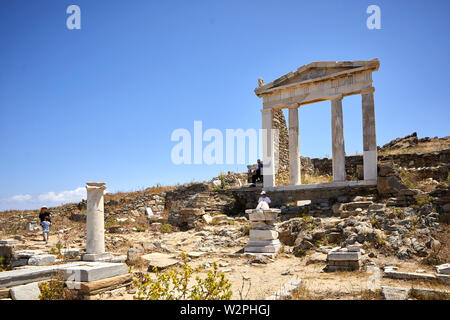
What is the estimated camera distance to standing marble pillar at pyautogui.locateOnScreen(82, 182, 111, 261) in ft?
26.8

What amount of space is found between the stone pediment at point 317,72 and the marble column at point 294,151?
1.35 metres

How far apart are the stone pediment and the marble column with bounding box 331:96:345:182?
1195 mm

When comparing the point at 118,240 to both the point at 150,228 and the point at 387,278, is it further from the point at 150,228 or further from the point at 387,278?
the point at 387,278

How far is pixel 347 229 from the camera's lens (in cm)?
933

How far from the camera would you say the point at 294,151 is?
49.4ft

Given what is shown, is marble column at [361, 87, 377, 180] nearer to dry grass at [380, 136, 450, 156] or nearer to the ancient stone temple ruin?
the ancient stone temple ruin

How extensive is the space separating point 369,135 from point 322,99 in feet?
8.62

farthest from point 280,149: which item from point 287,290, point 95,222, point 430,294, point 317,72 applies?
point 430,294

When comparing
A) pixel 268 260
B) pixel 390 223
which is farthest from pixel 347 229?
pixel 268 260

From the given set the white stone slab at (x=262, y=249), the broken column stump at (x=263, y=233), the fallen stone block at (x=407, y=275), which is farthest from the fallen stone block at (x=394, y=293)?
the broken column stump at (x=263, y=233)

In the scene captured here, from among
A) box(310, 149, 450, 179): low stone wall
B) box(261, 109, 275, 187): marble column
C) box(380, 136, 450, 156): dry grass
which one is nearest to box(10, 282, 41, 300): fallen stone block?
box(261, 109, 275, 187): marble column

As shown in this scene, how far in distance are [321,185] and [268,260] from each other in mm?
5927

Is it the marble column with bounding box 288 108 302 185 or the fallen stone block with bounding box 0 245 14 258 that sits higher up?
the marble column with bounding box 288 108 302 185

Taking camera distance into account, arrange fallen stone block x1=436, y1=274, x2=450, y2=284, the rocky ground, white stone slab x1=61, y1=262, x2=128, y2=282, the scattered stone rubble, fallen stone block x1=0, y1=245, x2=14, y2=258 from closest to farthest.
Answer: white stone slab x1=61, y1=262, x2=128, y2=282 < fallen stone block x1=436, y1=274, x2=450, y2=284 < the rocky ground < the scattered stone rubble < fallen stone block x1=0, y1=245, x2=14, y2=258
